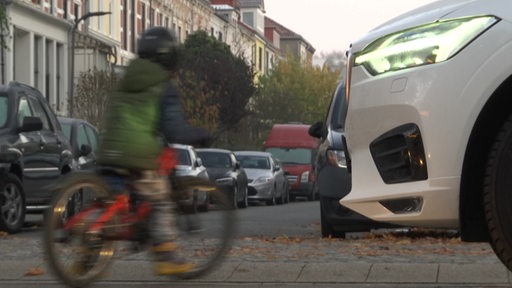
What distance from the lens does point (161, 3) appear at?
6894cm

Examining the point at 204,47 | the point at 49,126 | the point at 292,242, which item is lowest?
the point at 292,242

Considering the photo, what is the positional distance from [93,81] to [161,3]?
2136cm

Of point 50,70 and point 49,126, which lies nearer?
point 49,126

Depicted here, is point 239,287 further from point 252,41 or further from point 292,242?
point 252,41

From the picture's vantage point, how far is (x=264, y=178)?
1315 inches

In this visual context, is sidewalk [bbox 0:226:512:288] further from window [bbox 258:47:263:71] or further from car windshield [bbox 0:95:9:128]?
window [bbox 258:47:263:71]

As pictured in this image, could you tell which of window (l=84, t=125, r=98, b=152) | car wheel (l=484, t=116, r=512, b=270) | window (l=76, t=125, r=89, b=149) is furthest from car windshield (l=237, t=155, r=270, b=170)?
car wheel (l=484, t=116, r=512, b=270)

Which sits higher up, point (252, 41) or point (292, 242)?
point (252, 41)

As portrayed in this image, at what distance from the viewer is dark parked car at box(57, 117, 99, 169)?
18.0 meters

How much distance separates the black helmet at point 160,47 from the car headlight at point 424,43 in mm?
1661

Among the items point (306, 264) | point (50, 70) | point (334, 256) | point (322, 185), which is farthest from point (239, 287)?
point (50, 70)

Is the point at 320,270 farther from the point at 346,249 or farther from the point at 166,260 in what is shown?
the point at 346,249

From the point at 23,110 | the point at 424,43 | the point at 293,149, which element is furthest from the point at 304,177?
the point at 424,43

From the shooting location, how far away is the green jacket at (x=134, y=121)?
6.85 m
